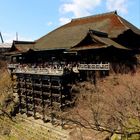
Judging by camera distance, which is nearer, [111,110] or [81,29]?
[111,110]

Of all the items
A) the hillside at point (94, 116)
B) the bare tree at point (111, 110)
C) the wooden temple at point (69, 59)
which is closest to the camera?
the bare tree at point (111, 110)

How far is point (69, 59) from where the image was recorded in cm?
3158

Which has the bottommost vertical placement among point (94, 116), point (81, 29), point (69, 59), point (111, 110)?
point (94, 116)

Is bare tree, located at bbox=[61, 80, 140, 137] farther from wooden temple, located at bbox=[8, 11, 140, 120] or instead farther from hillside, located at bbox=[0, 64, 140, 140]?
wooden temple, located at bbox=[8, 11, 140, 120]

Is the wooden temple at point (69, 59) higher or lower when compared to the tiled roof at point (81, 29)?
lower

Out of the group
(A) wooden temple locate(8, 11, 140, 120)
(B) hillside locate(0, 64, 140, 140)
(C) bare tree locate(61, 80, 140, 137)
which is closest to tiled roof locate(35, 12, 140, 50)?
(A) wooden temple locate(8, 11, 140, 120)

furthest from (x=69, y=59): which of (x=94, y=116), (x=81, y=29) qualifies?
(x=94, y=116)

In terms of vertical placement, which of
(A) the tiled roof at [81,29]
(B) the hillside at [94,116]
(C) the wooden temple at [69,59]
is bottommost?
(B) the hillside at [94,116]

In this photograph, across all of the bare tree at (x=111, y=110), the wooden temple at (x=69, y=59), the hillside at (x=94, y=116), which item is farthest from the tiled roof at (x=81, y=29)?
the bare tree at (x=111, y=110)

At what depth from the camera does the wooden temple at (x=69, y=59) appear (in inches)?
1055

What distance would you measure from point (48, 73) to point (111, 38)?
290 inches

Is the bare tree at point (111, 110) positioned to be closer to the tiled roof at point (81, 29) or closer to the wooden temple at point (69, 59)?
the wooden temple at point (69, 59)

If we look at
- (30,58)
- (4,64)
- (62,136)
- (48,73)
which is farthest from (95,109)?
(4,64)

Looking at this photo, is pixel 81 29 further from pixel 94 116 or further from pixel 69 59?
pixel 94 116
